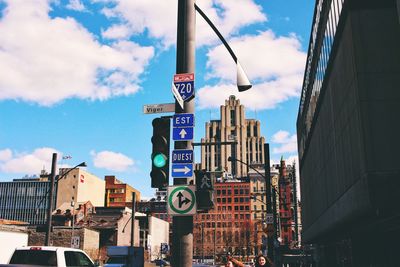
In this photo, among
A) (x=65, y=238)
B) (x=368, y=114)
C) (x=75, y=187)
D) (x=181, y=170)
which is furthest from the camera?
(x=75, y=187)

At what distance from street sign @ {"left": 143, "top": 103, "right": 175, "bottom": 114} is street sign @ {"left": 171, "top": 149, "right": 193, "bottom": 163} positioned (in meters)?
0.87

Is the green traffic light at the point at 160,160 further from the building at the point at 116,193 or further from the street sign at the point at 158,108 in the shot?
the building at the point at 116,193

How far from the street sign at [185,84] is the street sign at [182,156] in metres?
0.90

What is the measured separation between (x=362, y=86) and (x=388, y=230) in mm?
9469

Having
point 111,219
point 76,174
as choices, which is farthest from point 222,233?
point 111,219

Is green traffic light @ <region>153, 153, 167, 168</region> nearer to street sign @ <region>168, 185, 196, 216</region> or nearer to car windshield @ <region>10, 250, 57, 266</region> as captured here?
street sign @ <region>168, 185, 196, 216</region>

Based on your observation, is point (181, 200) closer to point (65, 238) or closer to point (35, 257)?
point (35, 257)

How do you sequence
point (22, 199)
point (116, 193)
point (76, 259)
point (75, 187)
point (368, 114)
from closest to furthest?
point (76, 259) → point (368, 114) → point (75, 187) → point (22, 199) → point (116, 193)

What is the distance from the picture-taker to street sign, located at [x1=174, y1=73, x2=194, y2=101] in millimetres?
7091

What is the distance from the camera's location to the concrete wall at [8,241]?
2238 centimetres

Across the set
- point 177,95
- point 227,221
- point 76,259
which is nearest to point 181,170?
point 177,95

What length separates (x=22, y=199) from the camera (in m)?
150

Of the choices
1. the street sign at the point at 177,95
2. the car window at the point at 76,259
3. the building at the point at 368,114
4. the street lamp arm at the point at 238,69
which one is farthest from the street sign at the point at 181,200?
the building at the point at 368,114

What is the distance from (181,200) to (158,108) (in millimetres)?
1823
